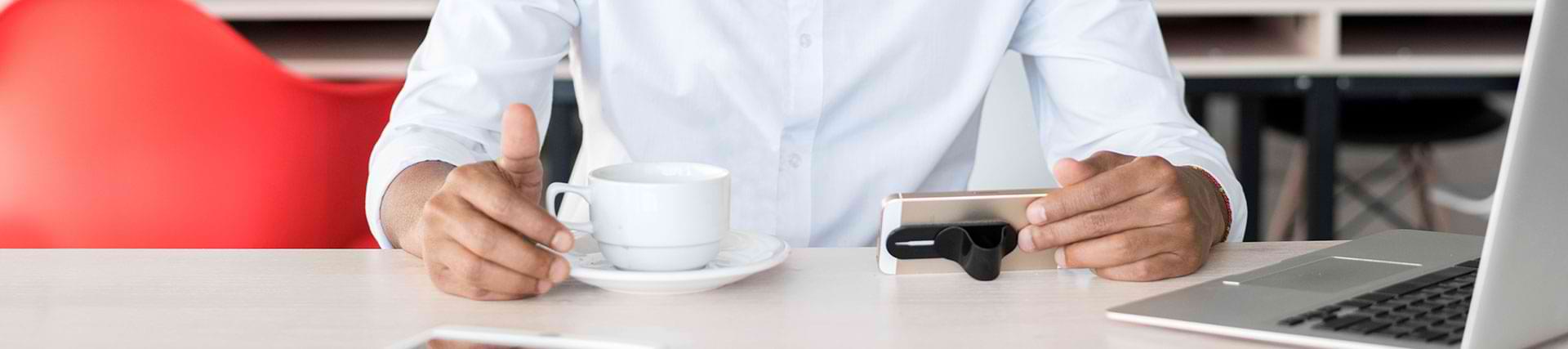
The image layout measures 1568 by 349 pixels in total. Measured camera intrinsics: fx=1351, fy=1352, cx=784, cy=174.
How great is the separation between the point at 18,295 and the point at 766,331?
1.47 ft

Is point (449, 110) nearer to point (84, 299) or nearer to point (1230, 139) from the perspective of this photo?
point (84, 299)

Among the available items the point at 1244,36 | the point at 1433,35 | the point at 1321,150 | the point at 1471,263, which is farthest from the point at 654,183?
the point at 1433,35

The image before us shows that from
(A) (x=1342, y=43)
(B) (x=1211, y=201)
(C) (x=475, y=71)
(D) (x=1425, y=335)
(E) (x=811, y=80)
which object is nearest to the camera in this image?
(D) (x=1425, y=335)

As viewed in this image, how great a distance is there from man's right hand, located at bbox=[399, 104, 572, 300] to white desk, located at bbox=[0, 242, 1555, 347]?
0.01 metres

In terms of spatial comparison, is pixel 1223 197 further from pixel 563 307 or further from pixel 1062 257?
pixel 563 307

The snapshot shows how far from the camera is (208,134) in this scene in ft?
5.28

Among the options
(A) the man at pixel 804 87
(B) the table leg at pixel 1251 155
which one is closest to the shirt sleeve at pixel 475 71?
(A) the man at pixel 804 87

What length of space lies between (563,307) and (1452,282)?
485mm

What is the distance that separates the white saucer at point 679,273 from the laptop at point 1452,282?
0.70 ft

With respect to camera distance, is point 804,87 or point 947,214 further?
point 804,87

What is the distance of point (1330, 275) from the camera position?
77 cm

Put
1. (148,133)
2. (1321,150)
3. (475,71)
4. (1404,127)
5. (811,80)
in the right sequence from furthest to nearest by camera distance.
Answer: (1404,127) → (1321,150) → (148,133) → (811,80) → (475,71)

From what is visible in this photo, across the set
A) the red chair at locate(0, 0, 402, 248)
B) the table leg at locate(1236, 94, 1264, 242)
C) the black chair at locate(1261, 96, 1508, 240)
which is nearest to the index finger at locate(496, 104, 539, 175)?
the red chair at locate(0, 0, 402, 248)

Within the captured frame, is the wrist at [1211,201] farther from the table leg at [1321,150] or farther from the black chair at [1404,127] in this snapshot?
the black chair at [1404,127]
